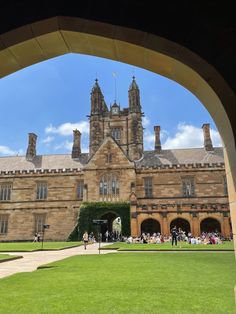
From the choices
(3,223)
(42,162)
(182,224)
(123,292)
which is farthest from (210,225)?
(123,292)

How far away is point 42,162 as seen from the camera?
43.8 metres

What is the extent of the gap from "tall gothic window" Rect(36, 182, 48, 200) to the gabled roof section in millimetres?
6510

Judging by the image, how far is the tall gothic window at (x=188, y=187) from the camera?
37.1 m

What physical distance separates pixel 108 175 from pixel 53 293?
97.7ft

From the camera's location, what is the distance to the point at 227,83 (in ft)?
8.07

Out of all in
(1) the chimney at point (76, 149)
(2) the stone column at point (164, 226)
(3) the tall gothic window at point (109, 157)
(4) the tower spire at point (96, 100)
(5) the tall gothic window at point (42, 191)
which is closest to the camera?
(2) the stone column at point (164, 226)

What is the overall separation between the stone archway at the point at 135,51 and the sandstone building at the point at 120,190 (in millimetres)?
30348

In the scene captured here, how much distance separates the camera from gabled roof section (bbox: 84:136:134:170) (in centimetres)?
3666

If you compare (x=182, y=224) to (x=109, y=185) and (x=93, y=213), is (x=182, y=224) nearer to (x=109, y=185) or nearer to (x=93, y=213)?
(x=109, y=185)

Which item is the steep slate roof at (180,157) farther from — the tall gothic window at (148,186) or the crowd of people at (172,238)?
the crowd of people at (172,238)

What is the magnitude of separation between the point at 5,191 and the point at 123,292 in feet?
120

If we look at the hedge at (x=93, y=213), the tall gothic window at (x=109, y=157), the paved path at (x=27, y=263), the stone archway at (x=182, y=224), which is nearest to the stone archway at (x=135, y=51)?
the paved path at (x=27, y=263)

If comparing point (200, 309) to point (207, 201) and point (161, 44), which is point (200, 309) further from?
point (207, 201)

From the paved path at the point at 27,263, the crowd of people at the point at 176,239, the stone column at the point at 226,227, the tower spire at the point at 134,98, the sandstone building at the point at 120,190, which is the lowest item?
the paved path at the point at 27,263
